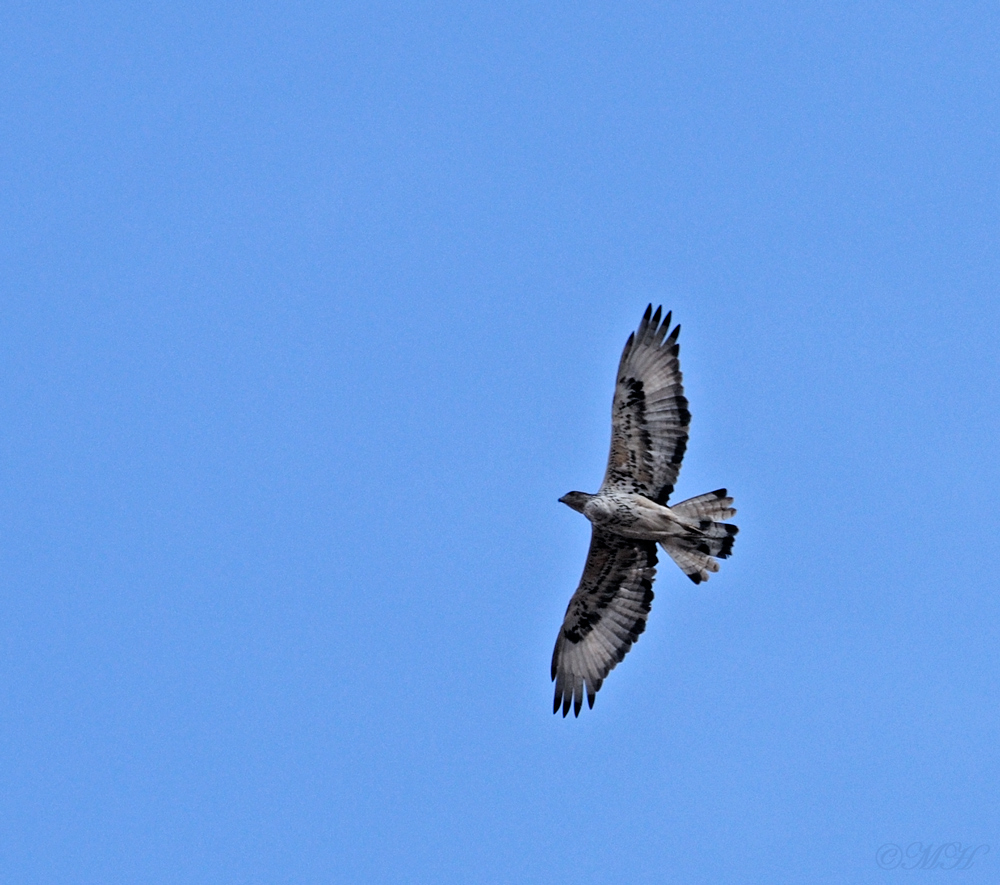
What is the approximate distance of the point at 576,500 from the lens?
1658 cm

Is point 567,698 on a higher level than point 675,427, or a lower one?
lower

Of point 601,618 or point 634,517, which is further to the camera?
point 601,618

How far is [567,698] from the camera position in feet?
56.6

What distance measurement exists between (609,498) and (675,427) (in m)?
1.14

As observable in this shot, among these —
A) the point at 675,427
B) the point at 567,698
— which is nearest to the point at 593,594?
the point at 567,698

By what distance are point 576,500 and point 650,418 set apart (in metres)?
1.34

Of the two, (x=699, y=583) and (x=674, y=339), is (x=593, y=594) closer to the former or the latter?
(x=699, y=583)

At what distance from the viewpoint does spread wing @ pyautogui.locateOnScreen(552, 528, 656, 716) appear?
55.8 ft

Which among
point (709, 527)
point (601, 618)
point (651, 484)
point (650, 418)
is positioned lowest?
point (601, 618)

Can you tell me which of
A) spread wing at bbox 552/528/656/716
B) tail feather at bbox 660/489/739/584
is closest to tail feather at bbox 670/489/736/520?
tail feather at bbox 660/489/739/584

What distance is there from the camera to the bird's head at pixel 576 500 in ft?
54.2

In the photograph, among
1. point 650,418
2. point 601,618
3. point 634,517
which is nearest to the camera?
point 634,517

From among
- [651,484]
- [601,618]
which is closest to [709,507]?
[651,484]

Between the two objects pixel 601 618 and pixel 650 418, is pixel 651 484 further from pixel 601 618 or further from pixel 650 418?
pixel 601 618
